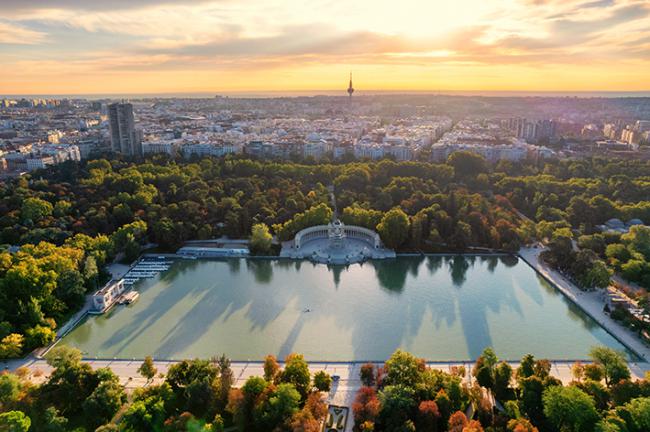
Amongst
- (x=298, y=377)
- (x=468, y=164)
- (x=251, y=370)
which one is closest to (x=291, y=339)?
(x=251, y=370)

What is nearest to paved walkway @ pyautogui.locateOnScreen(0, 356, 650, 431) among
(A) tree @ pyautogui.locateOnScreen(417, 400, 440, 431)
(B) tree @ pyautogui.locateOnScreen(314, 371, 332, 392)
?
(B) tree @ pyautogui.locateOnScreen(314, 371, 332, 392)

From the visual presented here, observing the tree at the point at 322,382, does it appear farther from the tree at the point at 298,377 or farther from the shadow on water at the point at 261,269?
the shadow on water at the point at 261,269

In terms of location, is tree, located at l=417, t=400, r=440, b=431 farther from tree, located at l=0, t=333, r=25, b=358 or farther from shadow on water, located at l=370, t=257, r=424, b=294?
tree, located at l=0, t=333, r=25, b=358

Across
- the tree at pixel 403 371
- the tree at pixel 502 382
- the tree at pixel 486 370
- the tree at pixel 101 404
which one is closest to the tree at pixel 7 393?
the tree at pixel 101 404

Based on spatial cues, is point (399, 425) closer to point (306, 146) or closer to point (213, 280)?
point (213, 280)

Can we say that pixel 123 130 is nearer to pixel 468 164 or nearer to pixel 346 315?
pixel 468 164

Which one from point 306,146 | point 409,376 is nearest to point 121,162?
point 306,146

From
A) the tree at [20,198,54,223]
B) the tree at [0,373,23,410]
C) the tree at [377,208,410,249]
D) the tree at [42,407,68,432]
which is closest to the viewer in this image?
the tree at [42,407,68,432]
